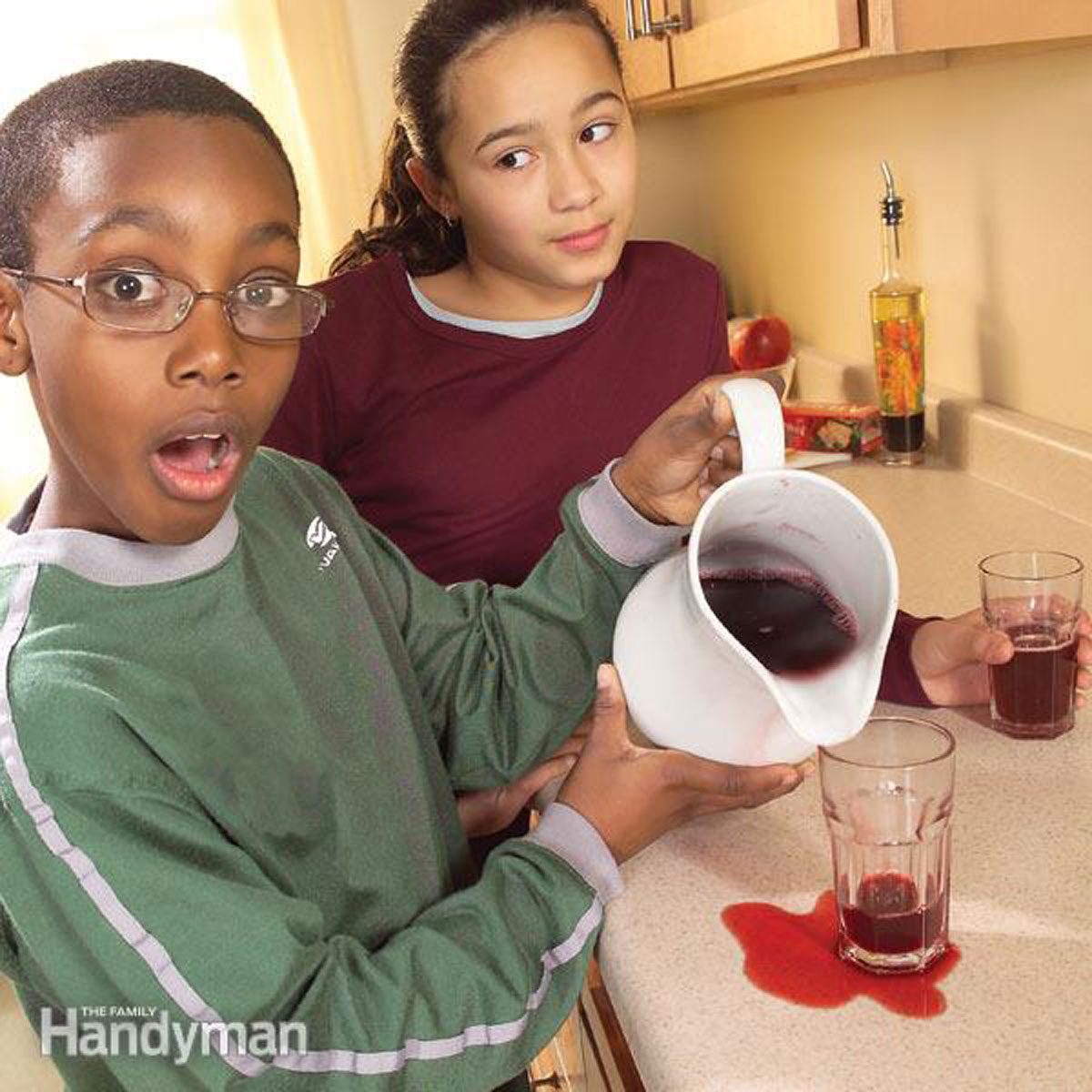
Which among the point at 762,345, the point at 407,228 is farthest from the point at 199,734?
the point at 762,345

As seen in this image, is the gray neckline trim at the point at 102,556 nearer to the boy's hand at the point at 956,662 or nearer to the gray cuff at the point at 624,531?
the gray cuff at the point at 624,531

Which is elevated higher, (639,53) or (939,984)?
(639,53)

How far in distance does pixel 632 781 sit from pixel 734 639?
0.14 metres

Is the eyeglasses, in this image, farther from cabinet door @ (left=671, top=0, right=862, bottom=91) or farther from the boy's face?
cabinet door @ (left=671, top=0, right=862, bottom=91)

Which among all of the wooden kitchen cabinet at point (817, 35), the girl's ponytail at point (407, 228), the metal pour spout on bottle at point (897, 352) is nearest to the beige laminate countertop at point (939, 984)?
the wooden kitchen cabinet at point (817, 35)

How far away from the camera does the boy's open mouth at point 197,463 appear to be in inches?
28.1

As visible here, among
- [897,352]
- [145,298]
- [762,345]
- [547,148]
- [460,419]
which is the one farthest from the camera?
[762,345]

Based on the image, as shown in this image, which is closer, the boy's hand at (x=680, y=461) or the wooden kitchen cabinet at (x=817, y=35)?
the boy's hand at (x=680, y=461)

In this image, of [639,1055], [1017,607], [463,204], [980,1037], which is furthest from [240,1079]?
[463,204]

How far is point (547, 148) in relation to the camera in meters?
1.15

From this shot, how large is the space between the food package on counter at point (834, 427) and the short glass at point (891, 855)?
1060mm

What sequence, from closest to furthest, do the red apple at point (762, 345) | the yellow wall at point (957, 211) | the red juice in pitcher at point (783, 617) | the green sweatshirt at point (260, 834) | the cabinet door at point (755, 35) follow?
1. the green sweatshirt at point (260, 834)
2. the red juice in pitcher at point (783, 617)
3. the cabinet door at point (755, 35)
4. the yellow wall at point (957, 211)
5. the red apple at point (762, 345)

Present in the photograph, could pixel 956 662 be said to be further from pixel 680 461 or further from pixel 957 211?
pixel 957 211

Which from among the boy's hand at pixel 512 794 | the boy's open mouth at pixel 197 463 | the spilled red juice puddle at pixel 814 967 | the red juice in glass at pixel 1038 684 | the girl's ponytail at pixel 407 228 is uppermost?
the girl's ponytail at pixel 407 228
